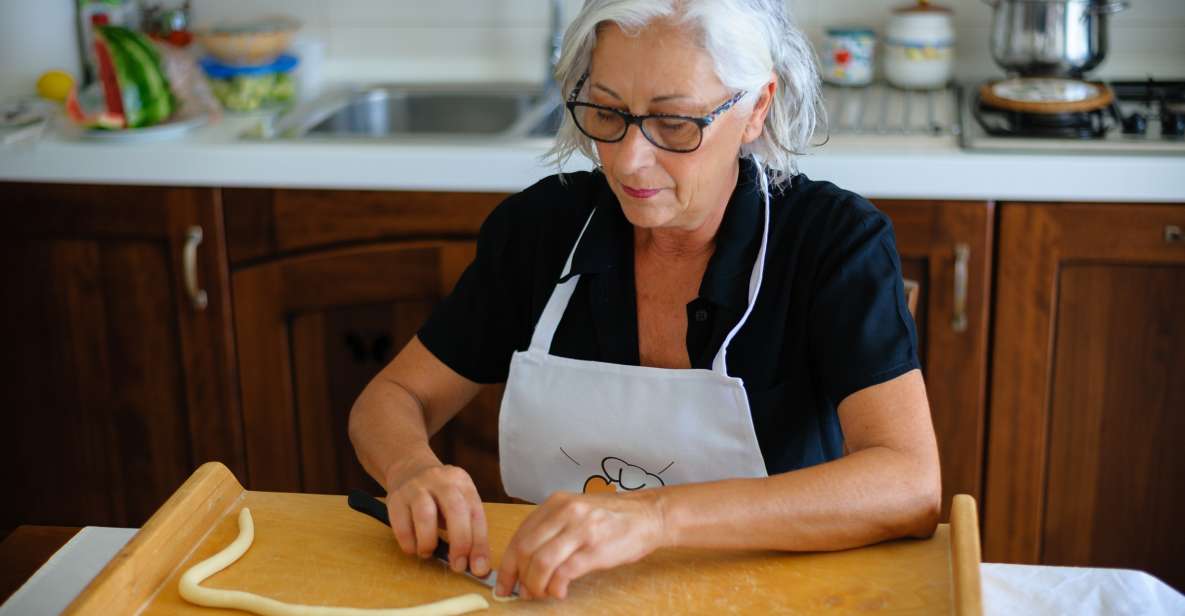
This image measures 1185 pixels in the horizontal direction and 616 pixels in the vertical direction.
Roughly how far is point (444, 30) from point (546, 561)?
188 cm

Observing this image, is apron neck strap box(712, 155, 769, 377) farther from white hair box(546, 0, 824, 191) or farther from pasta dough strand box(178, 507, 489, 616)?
pasta dough strand box(178, 507, 489, 616)

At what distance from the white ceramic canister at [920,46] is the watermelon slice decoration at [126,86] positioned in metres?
1.36

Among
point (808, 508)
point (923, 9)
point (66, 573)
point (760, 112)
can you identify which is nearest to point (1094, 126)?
point (923, 9)

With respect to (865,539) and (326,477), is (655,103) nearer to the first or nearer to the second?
(865,539)

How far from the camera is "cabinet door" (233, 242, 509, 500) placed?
7.55 ft

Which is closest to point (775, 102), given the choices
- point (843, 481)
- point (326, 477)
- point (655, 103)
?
point (655, 103)

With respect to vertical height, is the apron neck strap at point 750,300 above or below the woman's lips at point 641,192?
below

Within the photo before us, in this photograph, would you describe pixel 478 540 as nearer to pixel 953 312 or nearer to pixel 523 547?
pixel 523 547

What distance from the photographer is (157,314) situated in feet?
7.80

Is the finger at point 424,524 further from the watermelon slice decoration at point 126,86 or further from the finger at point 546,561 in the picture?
the watermelon slice decoration at point 126,86

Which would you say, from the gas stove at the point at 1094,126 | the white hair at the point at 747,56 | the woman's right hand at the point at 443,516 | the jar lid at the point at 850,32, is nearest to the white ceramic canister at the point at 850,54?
the jar lid at the point at 850,32

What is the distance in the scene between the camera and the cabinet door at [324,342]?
7.55ft

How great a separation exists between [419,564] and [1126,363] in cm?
140

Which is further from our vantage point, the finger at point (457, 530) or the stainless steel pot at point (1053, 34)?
the stainless steel pot at point (1053, 34)
